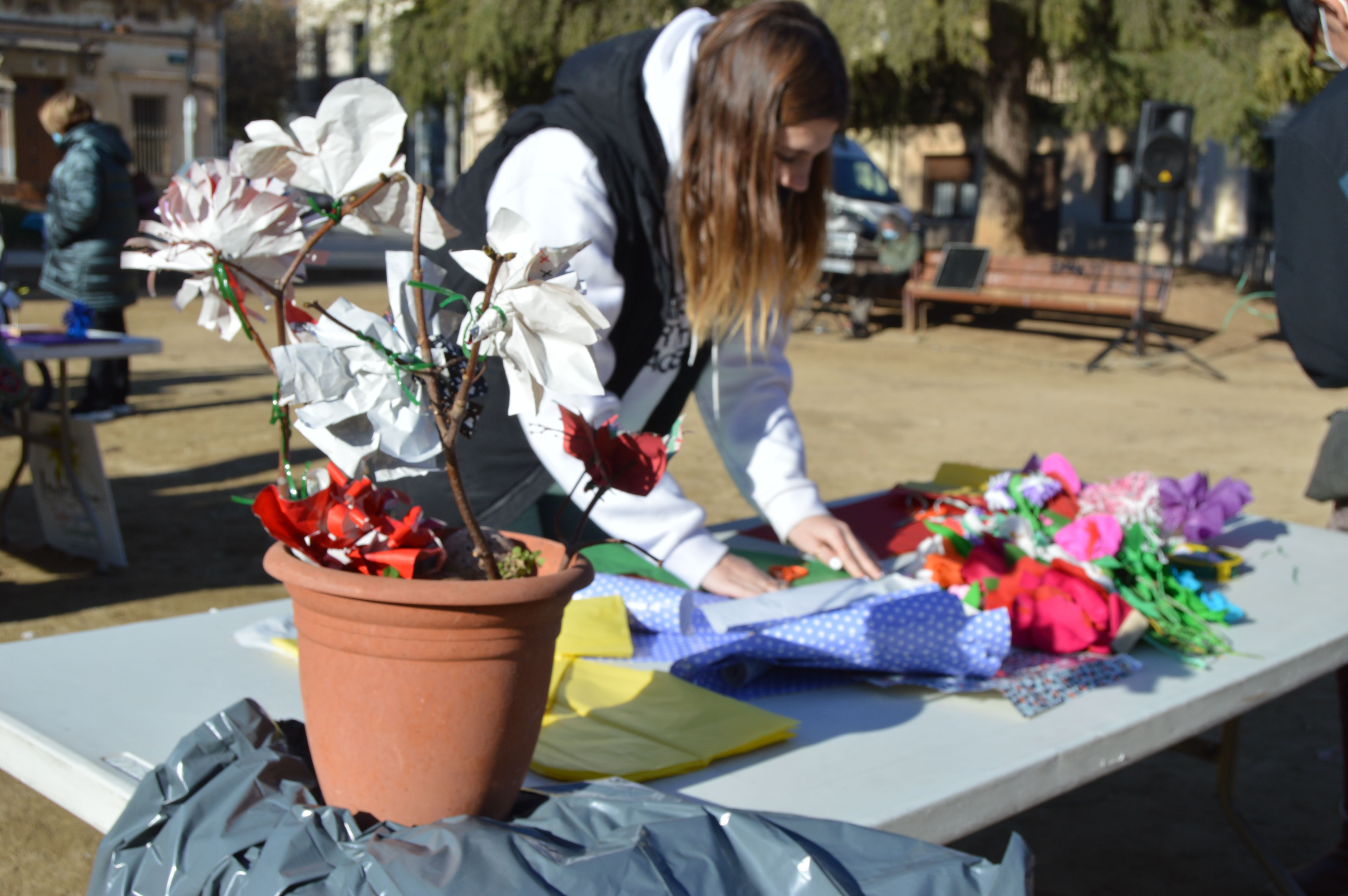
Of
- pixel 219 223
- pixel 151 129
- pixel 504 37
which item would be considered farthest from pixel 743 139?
pixel 151 129

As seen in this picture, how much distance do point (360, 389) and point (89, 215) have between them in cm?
599

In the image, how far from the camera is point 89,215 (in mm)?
6055

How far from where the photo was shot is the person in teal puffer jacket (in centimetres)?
603

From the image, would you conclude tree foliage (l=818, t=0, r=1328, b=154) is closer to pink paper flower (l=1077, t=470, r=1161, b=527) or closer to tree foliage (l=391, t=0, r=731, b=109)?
tree foliage (l=391, t=0, r=731, b=109)

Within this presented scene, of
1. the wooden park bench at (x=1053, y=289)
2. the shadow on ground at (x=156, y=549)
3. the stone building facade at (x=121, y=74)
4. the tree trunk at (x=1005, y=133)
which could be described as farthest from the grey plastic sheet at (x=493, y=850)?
the stone building facade at (x=121, y=74)

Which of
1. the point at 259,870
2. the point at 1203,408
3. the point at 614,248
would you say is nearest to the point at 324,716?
the point at 259,870

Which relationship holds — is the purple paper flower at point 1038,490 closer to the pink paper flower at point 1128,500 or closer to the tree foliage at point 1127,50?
the pink paper flower at point 1128,500

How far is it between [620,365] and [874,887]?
113 cm

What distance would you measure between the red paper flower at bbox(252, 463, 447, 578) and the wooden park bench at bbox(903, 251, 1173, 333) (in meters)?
10.7

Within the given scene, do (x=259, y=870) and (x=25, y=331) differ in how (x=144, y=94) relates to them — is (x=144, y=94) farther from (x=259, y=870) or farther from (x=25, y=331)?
(x=259, y=870)

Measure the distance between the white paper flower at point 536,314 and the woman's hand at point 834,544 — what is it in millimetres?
1010

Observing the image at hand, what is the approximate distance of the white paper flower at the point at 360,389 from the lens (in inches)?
33.0

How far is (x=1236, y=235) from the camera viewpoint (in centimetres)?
1788

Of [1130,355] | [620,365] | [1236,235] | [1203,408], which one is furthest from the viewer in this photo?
[1236,235]
